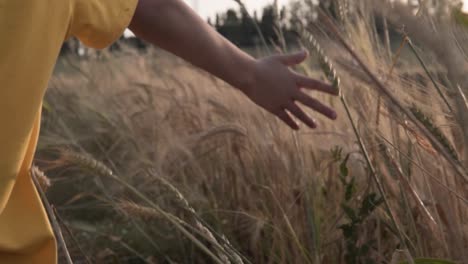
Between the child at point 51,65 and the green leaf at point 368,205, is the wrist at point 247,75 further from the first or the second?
the green leaf at point 368,205

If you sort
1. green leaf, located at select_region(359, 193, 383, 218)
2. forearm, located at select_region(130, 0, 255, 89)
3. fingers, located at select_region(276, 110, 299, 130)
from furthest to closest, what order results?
1. green leaf, located at select_region(359, 193, 383, 218)
2. fingers, located at select_region(276, 110, 299, 130)
3. forearm, located at select_region(130, 0, 255, 89)

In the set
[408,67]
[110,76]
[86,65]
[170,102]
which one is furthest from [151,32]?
[86,65]

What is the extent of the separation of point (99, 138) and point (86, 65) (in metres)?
2.17

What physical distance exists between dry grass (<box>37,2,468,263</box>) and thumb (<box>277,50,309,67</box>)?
0.44 feet

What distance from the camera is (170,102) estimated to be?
3717 mm

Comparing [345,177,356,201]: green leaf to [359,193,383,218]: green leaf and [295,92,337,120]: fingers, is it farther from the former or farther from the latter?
[295,92,337,120]: fingers

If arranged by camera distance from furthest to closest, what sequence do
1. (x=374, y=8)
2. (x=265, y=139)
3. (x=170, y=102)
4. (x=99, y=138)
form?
1. (x=99, y=138)
2. (x=170, y=102)
3. (x=265, y=139)
4. (x=374, y=8)

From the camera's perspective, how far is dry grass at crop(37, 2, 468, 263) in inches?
57.5

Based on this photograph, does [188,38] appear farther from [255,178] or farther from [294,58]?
[255,178]

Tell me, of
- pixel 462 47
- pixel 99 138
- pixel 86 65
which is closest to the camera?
pixel 462 47

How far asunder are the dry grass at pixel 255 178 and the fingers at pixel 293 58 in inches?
5.3

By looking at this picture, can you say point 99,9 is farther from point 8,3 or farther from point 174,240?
point 174,240

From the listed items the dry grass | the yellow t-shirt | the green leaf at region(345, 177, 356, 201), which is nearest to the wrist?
the dry grass

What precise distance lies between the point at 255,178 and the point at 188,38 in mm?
1247
